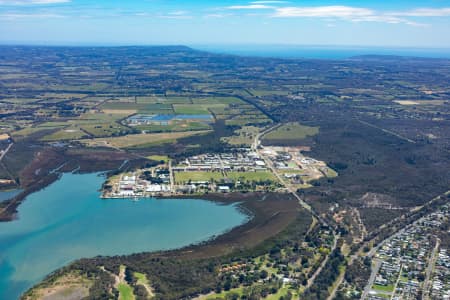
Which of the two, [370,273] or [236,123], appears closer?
[370,273]

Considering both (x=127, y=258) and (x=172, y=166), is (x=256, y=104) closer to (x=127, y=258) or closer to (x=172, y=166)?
(x=172, y=166)

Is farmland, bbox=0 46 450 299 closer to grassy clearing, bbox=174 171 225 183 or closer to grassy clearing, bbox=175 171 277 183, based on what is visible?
grassy clearing, bbox=174 171 225 183

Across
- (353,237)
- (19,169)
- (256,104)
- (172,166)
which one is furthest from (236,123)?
(353,237)

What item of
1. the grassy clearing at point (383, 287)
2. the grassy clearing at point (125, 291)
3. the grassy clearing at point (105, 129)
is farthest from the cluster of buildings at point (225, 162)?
the grassy clearing at point (383, 287)

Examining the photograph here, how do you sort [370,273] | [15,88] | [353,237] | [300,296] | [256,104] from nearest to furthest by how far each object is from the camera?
[300,296] → [370,273] → [353,237] → [256,104] → [15,88]

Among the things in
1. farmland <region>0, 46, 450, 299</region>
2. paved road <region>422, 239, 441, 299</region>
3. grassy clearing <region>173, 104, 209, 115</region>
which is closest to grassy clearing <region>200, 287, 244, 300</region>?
farmland <region>0, 46, 450, 299</region>

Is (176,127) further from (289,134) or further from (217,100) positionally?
(217,100)
